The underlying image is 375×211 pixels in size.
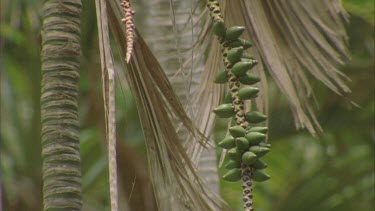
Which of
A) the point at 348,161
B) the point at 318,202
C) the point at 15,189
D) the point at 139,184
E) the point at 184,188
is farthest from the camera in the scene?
the point at 348,161

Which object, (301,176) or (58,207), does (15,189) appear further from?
(58,207)

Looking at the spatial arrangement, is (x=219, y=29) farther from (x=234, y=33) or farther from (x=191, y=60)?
(x=191, y=60)

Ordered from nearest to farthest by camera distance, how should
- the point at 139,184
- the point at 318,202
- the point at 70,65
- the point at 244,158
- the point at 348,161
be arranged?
1. the point at 244,158
2. the point at 70,65
3. the point at 139,184
4. the point at 318,202
5. the point at 348,161

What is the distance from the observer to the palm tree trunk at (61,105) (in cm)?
130

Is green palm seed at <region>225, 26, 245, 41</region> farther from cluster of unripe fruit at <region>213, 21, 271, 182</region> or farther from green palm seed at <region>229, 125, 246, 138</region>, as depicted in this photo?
green palm seed at <region>229, 125, 246, 138</region>

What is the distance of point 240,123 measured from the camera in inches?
42.1

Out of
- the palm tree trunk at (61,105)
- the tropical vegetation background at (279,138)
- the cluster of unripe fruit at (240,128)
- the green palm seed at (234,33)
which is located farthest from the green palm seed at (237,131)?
the tropical vegetation background at (279,138)

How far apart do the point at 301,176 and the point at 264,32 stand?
1.58 meters

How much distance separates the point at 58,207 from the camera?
1280 mm

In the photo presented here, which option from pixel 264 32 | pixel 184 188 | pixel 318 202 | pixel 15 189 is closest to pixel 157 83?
pixel 184 188

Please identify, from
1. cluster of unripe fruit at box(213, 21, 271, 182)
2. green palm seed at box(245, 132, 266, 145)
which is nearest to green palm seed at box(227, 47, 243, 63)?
cluster of unripe fruit at box(213, 21, 271, 182)

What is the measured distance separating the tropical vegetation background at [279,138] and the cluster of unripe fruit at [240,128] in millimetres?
1286

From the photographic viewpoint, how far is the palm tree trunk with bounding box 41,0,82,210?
1301mm

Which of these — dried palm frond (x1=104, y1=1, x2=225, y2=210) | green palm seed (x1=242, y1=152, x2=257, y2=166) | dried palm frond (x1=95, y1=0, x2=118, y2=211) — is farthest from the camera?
dried palm frond (x1=104, y1=1, x2=225, y2=210)
